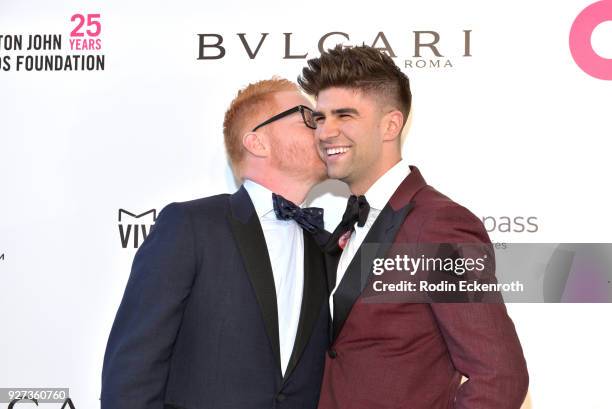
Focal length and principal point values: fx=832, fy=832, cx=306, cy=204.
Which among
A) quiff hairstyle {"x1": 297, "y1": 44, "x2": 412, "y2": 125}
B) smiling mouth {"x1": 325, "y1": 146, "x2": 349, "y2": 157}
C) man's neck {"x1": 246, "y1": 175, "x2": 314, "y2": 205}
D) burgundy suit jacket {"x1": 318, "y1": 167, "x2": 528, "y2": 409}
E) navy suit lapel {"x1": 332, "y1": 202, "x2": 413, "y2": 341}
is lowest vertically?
burgundy suit jacket {"x1": 318, "y1": 167, "x2": 528, "y2": 409}

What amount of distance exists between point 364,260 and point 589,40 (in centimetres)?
133

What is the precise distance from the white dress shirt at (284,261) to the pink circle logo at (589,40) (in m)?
1.22

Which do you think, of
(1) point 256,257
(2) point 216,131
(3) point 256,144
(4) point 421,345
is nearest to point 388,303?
(4) point 421,345

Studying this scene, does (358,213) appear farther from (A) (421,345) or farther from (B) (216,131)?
(B) (216,131)

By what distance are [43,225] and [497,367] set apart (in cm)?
188

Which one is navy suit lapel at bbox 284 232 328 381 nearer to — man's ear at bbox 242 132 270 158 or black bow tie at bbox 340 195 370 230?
black bow tie at bbox 340 195 370 230

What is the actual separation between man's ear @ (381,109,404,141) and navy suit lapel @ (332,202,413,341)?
1.00 feet

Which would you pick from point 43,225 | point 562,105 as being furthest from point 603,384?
point 43,225

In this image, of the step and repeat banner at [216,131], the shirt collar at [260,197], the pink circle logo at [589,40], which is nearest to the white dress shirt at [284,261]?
the shirt collar at [260,197]

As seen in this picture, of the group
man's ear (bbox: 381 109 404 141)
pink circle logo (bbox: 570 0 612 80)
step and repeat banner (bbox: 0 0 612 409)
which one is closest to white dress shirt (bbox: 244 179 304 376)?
man's ear (bbox: 381 109 404 141)

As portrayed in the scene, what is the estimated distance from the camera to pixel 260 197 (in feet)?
8.52

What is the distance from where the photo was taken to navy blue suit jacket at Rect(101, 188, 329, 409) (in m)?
2.24

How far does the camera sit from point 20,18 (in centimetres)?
323

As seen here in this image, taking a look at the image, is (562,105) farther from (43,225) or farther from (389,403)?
(43,225)
